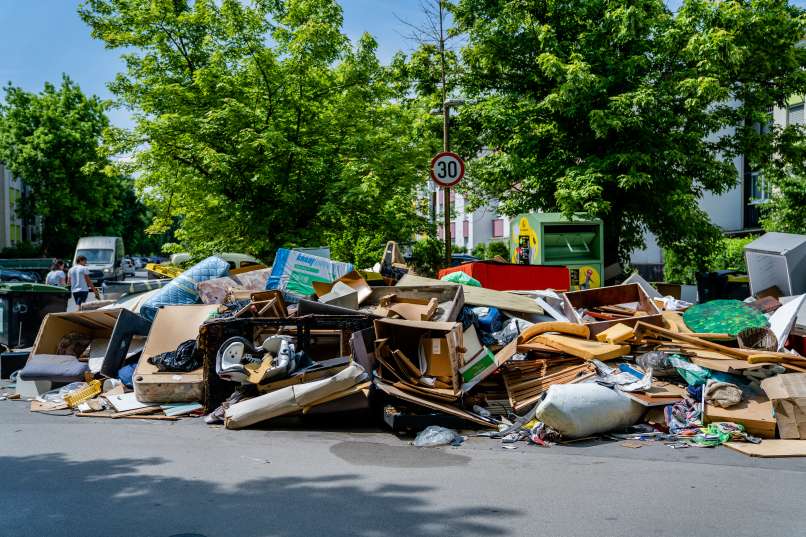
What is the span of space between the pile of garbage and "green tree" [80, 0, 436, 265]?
6.71 m

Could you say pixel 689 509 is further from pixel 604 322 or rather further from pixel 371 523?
pixel 604 322

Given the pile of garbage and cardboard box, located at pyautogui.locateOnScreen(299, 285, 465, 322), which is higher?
cardboard box, located at pyautogui.locateOnScreen(299, 285, 465, 322)

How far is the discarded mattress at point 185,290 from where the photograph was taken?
902cm

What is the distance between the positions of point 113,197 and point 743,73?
1807 inches

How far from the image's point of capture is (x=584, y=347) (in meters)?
6.98

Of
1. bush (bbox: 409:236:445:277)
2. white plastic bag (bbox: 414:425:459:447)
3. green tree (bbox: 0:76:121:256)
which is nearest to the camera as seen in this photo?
white plastic bag (bbox: 414:425:459:447)

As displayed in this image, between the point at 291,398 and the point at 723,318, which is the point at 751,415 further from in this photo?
the point at 291,398

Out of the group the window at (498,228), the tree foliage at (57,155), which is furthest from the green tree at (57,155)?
the window at (498,228)

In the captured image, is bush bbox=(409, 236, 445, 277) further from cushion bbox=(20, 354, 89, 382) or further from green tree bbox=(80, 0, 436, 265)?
cushion bbox=(20, 354, 89, 382)

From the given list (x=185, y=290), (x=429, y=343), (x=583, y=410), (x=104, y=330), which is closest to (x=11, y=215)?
(x=104, y=330)

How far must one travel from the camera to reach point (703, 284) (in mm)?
11922

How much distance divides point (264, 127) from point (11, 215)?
47000 millimetres

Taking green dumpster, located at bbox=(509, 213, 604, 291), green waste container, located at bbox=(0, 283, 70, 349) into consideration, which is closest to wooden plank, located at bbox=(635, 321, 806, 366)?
green dumpster, located at bbox=(509, 213, 604, 291)

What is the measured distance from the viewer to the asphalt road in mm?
3787
